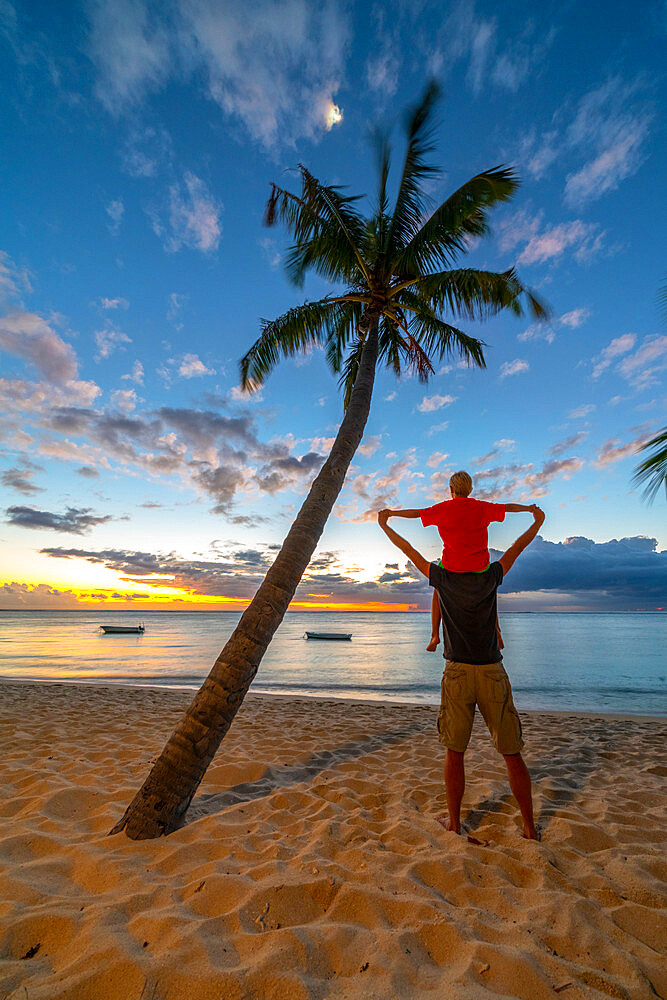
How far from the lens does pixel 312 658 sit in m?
26.6

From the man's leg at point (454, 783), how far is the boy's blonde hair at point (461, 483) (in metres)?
1.89

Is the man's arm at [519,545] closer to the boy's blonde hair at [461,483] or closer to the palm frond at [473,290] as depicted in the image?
the boy's blonde hair at [461,483]

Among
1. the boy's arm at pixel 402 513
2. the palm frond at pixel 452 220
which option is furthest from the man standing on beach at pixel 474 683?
the palm frond at pixel 452 220

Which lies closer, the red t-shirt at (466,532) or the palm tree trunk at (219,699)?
the palm tree trunk at (219,699)

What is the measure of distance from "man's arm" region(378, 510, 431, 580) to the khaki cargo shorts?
0.72 metres

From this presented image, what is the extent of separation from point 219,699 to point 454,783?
1.84m

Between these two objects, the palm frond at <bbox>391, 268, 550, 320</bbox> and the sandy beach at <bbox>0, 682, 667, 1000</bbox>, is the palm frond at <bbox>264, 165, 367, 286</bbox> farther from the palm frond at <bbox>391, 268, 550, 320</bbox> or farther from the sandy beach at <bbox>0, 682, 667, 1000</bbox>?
the sandy beach at <bbox>0, 682, 667, 1000</bbox>

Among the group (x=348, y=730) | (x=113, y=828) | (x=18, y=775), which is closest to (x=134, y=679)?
(x=348, y=730)

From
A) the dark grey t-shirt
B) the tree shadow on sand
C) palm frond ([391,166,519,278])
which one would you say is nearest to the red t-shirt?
the dark grey t-shirt

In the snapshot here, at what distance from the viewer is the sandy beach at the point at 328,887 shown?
1835 mm

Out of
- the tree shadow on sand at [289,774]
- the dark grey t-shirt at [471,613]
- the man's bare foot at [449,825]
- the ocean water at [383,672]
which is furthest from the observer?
the ocean water at [383,672]

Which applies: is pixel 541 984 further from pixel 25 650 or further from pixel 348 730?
pixel 25 650

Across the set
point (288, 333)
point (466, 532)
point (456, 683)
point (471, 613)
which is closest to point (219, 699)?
point (456, 683)

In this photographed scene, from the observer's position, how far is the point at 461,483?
11.2 feet
